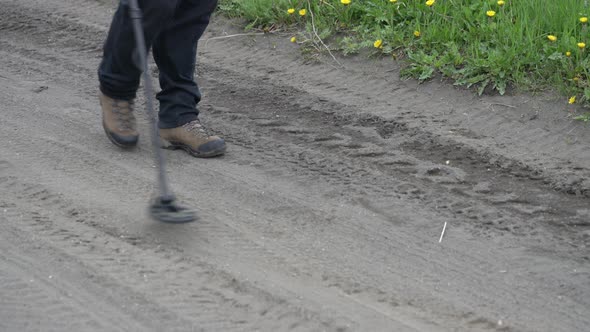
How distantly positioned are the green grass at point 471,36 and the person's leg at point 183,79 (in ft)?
4.43

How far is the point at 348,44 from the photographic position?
538 centimetres

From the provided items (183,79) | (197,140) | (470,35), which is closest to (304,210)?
(197,140)

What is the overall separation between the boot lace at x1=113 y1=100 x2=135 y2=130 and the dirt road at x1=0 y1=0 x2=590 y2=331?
138mm

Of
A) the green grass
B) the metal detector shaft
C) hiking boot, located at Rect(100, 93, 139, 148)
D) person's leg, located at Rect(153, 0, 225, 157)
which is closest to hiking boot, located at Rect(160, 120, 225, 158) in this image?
person's leg, located at Rect(153, 0, 225, 157)

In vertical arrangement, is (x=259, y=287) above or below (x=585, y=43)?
below

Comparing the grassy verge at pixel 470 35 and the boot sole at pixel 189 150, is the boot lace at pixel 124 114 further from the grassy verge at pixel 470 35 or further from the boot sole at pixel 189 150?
the grassy verge at pixel 470 35

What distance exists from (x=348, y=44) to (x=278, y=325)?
2.77 metres

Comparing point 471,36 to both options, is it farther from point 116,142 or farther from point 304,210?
point 116,142

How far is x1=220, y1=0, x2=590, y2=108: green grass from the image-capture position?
4.75m

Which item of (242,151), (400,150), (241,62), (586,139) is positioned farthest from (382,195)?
(241,62)

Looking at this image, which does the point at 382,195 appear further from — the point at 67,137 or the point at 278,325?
the point at 67,137

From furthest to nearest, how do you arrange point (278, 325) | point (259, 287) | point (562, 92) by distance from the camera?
1. point (562, 92)
2. point (259, 287)
3. point (278, 325)

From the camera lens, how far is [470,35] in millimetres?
5074

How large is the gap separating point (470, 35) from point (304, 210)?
1858 mm
